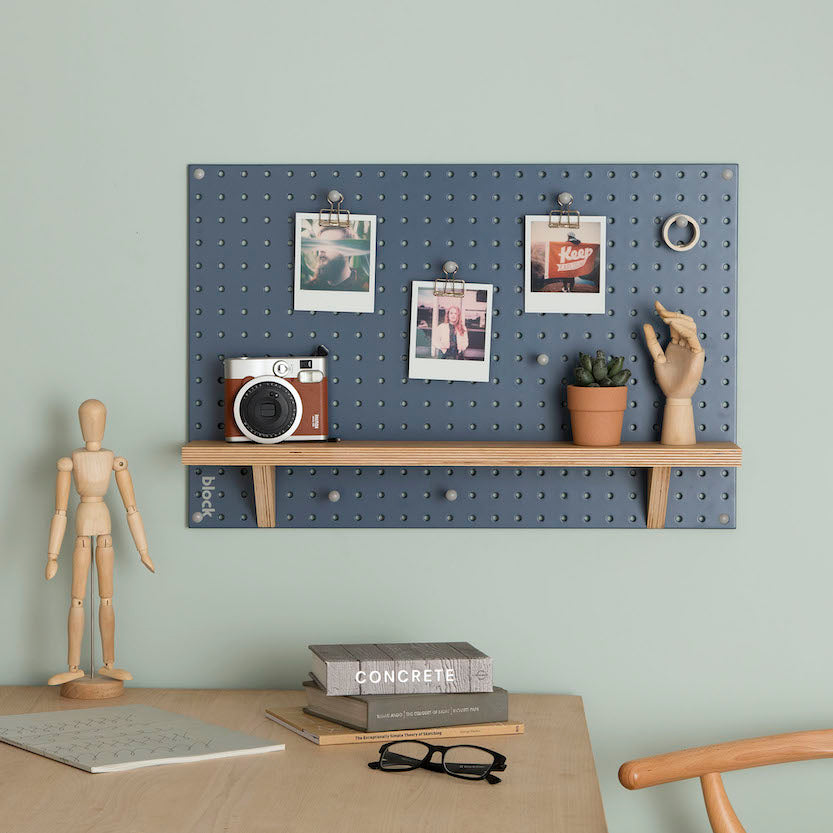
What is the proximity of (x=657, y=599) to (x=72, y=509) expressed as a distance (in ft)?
3.36

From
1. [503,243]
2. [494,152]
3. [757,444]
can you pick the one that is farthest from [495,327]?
[757,444]

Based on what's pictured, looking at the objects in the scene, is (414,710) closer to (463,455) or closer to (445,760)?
(445,760)

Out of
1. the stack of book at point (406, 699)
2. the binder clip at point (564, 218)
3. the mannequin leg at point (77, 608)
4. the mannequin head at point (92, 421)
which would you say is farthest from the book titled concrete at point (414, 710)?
the binder clip at point (564, 218)

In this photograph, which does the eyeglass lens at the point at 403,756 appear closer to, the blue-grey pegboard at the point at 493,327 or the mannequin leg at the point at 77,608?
the blue-grey pegboard at the point at 493,327

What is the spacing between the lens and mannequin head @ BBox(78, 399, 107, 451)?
1.58 m

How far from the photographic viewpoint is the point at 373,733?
4.47 feet

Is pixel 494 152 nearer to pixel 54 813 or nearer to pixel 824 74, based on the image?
pixel 824 74

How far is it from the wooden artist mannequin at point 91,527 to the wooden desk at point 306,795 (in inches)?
11.0

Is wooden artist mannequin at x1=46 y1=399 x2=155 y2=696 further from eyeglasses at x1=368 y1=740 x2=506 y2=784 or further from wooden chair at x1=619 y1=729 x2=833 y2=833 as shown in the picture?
wooden chair at x1=619 y1=729 x2=833 y2=833

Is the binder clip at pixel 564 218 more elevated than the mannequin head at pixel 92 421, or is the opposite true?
the binder clip at pixel 564 218

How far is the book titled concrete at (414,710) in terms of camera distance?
1364 millimetres

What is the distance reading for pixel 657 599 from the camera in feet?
5.46

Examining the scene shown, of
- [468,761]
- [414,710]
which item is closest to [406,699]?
[414,710]

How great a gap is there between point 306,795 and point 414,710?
229 millimetres
